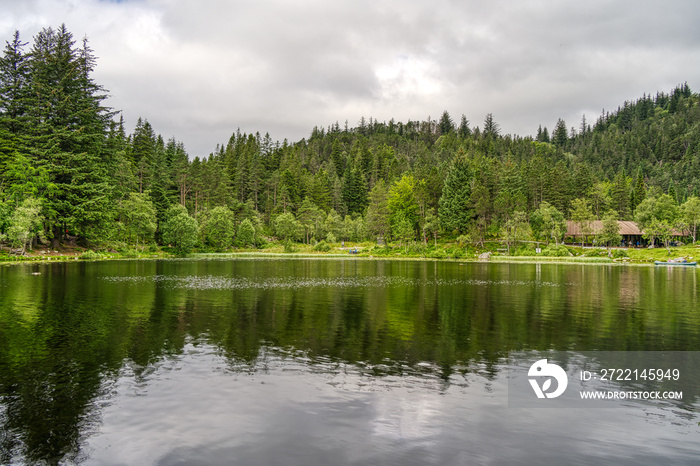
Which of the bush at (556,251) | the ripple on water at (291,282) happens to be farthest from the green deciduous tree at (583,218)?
the ripple on water at (291,282)

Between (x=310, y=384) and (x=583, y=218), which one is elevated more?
(x=583, y=218)

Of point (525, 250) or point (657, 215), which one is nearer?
point (525, 250)

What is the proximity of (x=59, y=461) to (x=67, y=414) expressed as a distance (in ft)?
8.32

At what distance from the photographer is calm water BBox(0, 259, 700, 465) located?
982 centimetres

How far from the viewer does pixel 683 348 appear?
1828 cm

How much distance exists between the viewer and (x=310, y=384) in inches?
550

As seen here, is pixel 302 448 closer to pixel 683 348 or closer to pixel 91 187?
pixel 683 348

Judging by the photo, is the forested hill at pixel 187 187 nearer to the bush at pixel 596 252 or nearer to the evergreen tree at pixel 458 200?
the evergreen tree at pixel 458 200

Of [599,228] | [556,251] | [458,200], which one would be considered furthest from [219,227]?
[599,228]

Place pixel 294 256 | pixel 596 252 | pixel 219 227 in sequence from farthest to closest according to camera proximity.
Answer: pixel 219 227
pixel 294 256
pixel 596 252

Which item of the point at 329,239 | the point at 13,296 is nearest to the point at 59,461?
the point at 13,296

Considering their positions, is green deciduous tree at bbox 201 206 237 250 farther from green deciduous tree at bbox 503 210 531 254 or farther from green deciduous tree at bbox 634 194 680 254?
green deciduous tree at bbox 634 194 680 254

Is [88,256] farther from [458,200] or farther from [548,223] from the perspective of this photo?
[548,223]

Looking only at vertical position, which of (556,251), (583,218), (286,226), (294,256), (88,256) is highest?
(583,218)
